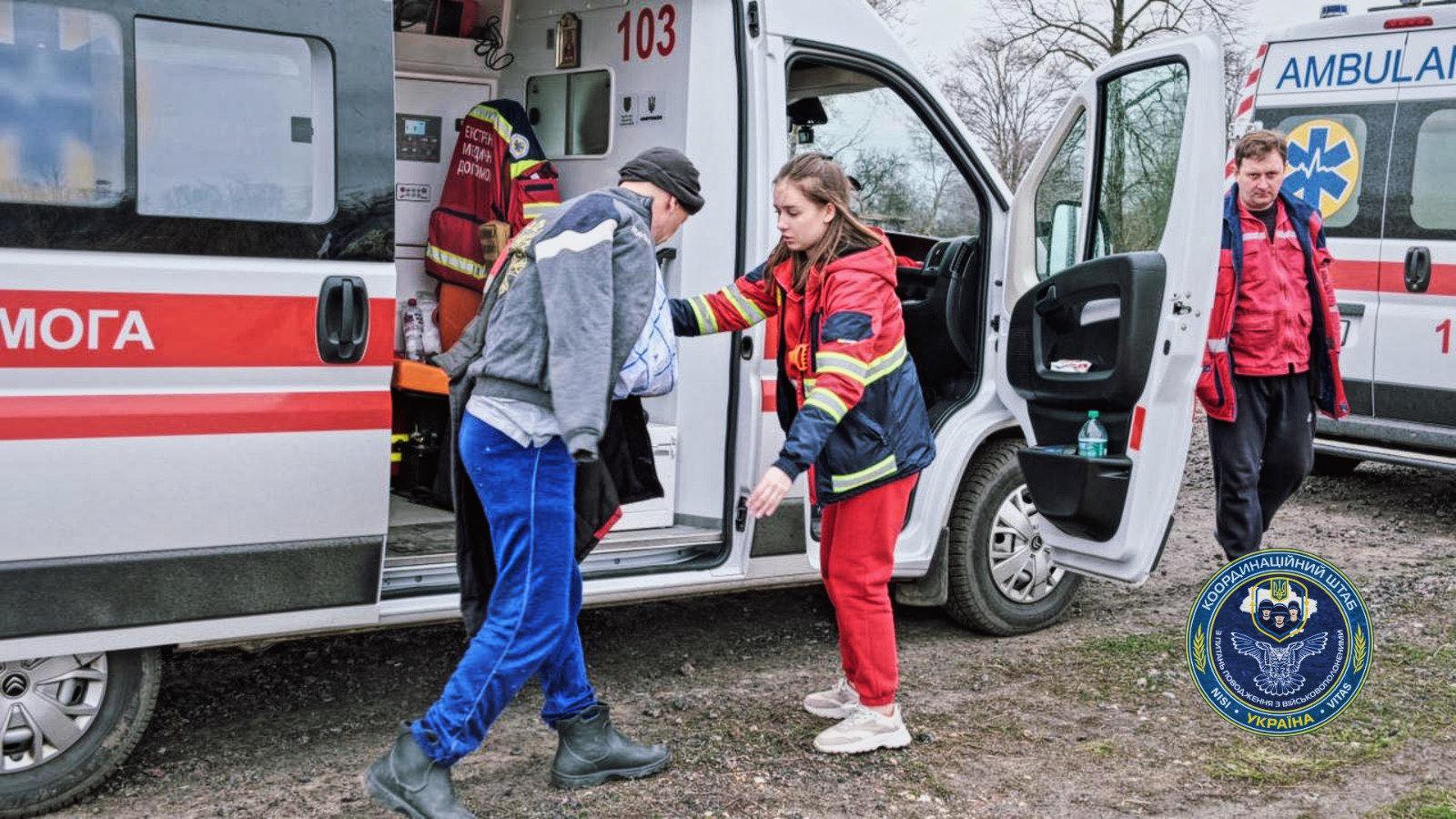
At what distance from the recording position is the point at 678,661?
4930mm

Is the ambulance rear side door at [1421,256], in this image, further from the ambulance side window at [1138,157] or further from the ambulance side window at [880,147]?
the ambulance side window at [1138,157]

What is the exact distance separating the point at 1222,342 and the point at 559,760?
253 centimetres

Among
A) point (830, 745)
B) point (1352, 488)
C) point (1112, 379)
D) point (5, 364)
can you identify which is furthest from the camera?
point (1352, 488)

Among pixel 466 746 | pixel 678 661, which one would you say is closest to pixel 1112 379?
pixel 678 661

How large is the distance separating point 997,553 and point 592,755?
6.28 feet

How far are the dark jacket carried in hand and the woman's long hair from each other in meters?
0.52

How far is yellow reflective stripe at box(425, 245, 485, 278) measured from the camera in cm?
565

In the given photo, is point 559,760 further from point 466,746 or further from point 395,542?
point 395,542

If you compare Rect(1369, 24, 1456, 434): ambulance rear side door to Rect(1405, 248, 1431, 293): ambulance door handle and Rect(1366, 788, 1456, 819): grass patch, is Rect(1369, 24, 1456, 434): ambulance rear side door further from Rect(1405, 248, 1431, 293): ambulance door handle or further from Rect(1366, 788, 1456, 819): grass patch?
Rect(1366, 788, 1456, 819): grass patch

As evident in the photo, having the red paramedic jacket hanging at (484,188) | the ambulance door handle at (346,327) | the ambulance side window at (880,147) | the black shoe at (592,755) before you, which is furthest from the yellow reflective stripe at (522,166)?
the black shoe at (592,755)

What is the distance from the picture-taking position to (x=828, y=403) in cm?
367

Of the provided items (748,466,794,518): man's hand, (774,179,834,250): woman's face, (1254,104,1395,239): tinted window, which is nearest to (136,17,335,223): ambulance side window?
(774,179,834,250): woman's face

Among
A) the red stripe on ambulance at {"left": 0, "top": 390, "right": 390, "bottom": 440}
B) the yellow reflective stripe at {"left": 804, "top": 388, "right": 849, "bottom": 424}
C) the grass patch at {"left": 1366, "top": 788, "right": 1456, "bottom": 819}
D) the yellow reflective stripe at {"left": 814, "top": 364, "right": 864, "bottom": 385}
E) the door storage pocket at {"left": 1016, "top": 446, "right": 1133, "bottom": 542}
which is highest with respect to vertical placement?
the yellow reflective stripe at {"left": 814, "top": 364, "right": 864, "bottom": 385}

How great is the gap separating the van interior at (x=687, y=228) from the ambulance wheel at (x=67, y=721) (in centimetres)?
69
